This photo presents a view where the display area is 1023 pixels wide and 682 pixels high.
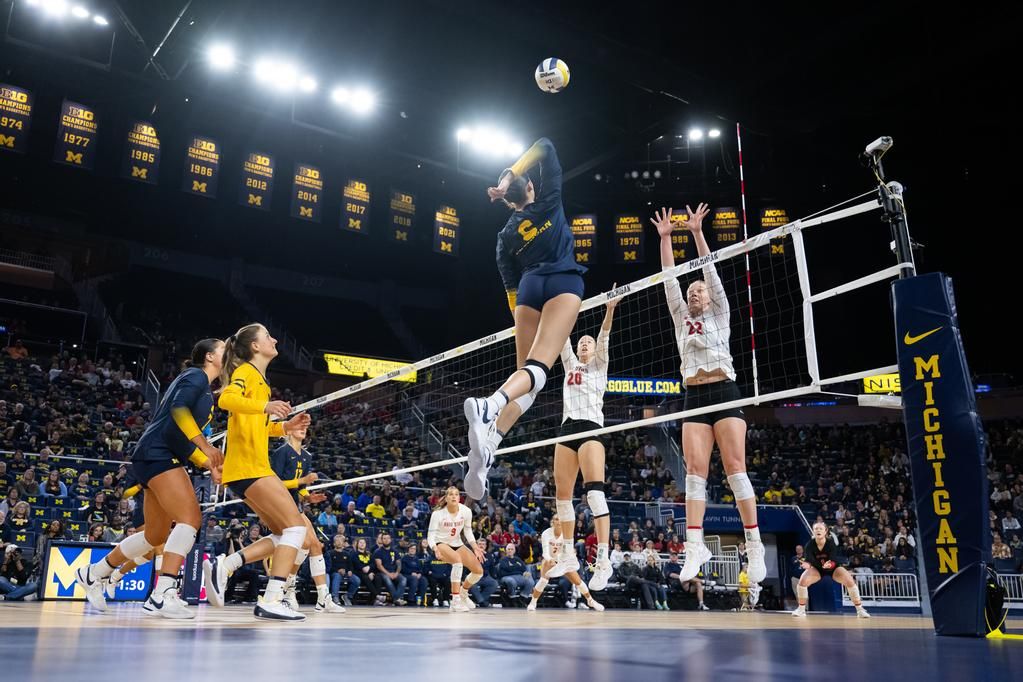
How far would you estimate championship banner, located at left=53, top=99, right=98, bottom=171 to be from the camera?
2278 cm

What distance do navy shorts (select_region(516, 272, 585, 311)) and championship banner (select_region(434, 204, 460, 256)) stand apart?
78.8 feet

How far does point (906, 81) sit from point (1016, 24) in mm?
2629

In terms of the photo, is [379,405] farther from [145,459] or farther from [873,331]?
[145,459]

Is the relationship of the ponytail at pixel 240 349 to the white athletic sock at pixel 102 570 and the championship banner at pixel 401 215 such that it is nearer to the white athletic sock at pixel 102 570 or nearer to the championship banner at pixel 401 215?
the white athletic sock at pixel 102 570

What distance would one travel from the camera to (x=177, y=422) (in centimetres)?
672

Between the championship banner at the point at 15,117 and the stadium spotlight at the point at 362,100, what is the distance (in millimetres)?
9045

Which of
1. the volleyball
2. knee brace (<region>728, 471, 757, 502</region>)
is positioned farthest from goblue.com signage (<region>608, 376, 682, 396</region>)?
the volleyball

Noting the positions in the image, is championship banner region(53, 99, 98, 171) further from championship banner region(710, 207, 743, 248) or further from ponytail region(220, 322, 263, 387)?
championship banner region(710, 207, 743, 248)

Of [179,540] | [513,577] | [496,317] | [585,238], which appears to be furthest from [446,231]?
[179,540]

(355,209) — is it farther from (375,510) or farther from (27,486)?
(27,486)

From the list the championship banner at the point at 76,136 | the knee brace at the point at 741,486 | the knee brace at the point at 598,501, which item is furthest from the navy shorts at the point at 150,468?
the championship banner at the point at 76,136

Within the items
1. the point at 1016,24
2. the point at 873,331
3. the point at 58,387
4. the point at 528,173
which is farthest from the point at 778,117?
the point at 58,387

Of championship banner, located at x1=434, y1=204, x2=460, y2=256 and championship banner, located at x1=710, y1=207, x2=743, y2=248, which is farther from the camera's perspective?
championship banner, located at x1=710, y1=207, x2=743, y2=248

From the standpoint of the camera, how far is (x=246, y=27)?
19.9m
